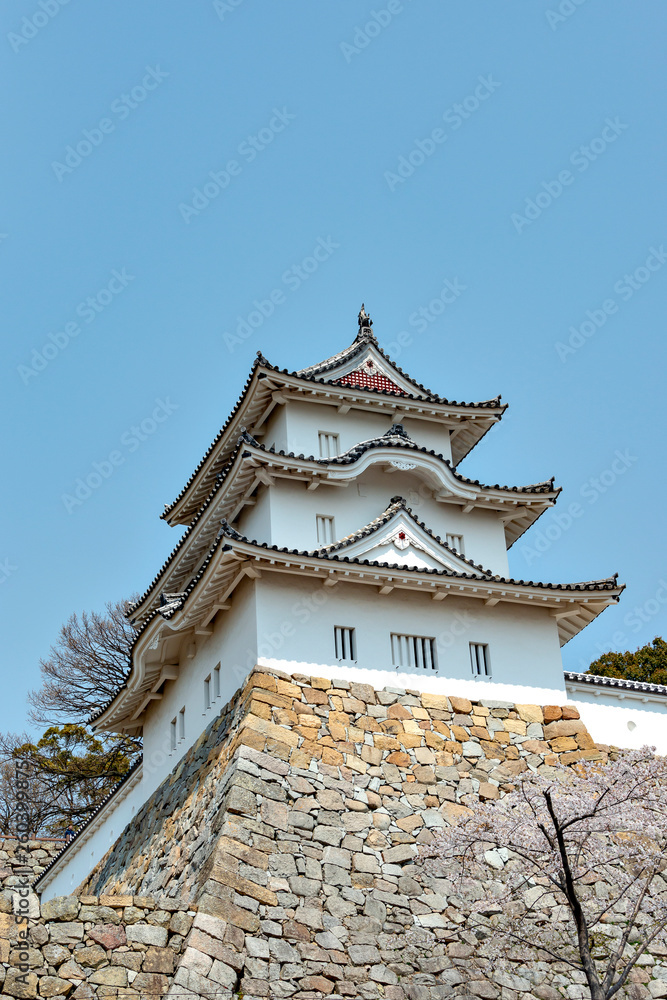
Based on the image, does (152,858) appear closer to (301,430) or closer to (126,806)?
(126,806)

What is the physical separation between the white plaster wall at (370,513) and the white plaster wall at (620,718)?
2.75m

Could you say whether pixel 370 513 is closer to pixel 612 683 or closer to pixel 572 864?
pixel 612 683

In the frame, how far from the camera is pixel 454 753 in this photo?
17203 millimetres

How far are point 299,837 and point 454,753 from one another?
3.08 metres

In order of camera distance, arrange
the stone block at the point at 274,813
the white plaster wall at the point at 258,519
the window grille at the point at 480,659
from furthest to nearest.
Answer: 1. the white plaster wall at the point at 258,519
2. the window grille at the point at 480,659
3. the stone block at the point at 274,813

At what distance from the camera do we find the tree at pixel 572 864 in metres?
13.9

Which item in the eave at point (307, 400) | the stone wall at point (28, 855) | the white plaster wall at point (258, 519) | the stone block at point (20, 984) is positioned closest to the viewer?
the stone block at point (20, 984)

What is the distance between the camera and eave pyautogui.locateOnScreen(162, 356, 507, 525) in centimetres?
2044

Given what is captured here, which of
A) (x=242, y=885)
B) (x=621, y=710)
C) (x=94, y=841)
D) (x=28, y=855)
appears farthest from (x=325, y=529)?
(x=28, y=855)

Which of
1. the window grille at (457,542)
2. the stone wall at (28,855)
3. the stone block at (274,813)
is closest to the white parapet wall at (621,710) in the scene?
the window grille at (457,542)

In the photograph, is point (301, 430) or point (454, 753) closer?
point (454, 753)

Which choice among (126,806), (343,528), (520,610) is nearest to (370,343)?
(343,528)

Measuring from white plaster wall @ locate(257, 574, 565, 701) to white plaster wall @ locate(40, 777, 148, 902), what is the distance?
5.45m

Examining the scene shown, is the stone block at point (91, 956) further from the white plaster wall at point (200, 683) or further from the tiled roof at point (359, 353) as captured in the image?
the tiled roof at point (359, 353)
